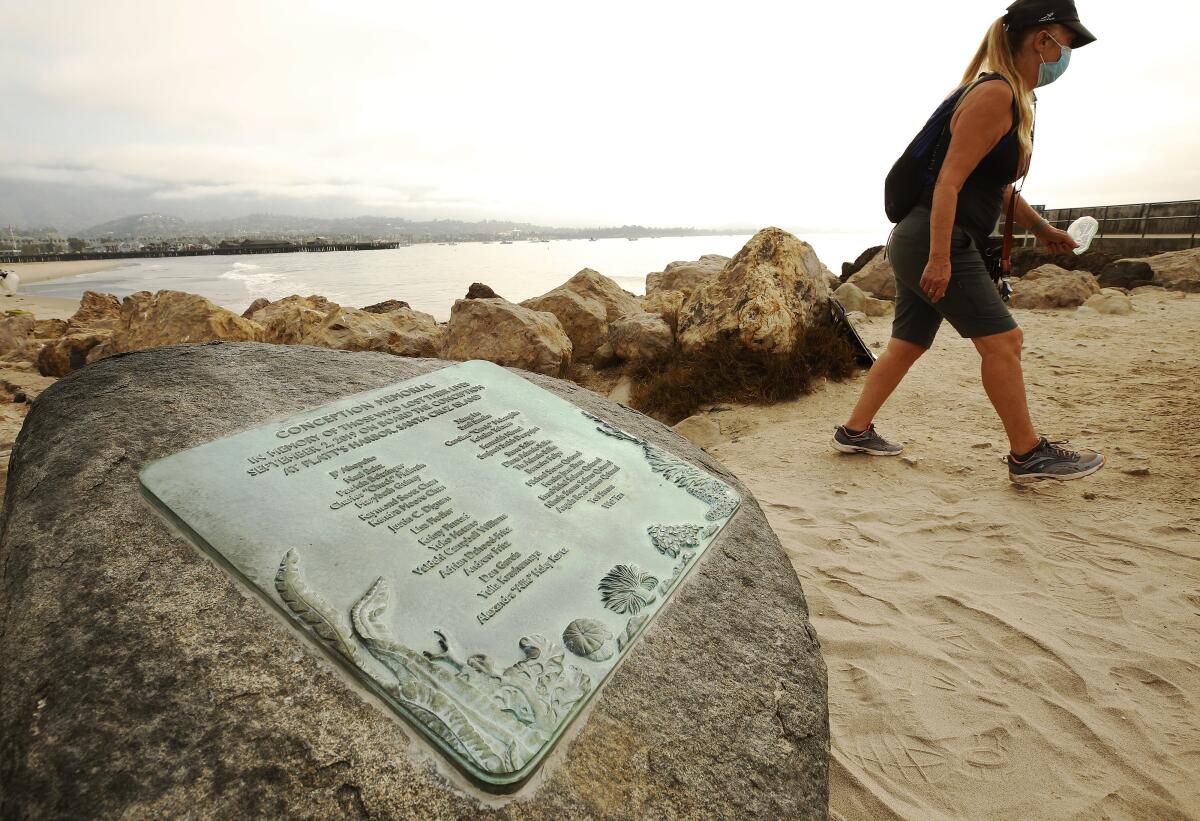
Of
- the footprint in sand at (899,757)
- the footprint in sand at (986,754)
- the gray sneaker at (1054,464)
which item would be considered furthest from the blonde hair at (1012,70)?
the footprint in sand at (899,757)

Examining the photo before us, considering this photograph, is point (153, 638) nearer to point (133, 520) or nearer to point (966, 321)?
point (133, 520)

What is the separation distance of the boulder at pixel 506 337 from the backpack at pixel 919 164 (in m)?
3.10

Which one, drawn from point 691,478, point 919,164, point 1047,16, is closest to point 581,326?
point 919,164

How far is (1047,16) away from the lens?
2658 millimetres

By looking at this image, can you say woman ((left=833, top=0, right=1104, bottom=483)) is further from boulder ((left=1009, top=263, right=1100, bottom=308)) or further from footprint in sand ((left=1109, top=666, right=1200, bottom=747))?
boulder ((left=1009, top=263, right=1100, bottom=308))

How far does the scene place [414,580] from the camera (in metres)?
1.35

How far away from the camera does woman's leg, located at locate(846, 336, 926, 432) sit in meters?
3.42

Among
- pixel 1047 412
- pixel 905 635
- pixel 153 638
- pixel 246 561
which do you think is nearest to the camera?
pixel 153 638

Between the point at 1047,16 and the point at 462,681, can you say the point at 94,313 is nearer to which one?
the point at 462,681

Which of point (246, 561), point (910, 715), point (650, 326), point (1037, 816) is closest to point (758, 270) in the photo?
point (650, 326)

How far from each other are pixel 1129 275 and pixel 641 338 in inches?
328

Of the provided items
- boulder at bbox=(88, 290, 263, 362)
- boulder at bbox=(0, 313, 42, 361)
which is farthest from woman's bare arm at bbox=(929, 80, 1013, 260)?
boulder at bbox=(0, 313, 42, 361)

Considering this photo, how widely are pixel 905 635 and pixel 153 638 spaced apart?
2398 mm

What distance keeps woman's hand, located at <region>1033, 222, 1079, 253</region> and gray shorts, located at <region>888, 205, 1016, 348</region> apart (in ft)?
2.34
